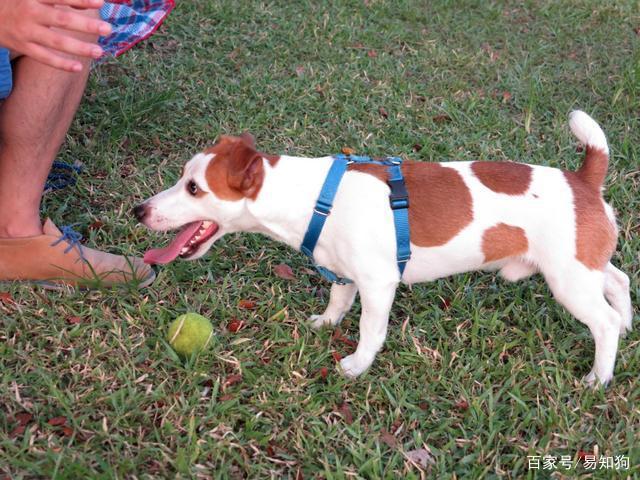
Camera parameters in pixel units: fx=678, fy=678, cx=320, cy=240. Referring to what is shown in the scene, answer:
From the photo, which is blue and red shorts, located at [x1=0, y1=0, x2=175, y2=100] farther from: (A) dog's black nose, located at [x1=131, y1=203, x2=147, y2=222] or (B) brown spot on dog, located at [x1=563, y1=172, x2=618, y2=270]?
(B) brown spot on dog, located at [x1=563, y1=172, x2=618, y2=270]

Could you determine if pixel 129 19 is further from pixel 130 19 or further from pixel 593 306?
pixel 593 306

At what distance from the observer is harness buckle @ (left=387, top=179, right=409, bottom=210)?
273 centimetres

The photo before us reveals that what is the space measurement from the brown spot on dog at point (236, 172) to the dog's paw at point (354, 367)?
810mm

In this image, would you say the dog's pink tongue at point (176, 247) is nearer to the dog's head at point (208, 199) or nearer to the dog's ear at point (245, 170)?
the dog's head at point (208, 199)

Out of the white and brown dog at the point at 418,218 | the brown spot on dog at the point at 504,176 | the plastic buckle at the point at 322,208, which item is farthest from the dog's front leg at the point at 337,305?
the brown spot on dog at the point at 504,176

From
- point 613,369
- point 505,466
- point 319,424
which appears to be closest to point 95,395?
point 319,424

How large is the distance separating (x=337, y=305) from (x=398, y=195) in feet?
2.13

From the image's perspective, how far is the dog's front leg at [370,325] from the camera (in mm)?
2758

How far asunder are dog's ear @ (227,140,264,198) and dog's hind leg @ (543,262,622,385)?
49.7 inches

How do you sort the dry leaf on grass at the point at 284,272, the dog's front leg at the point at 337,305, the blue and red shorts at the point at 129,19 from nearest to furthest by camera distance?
the dog's front leg at the point at 337,305
the dry leaf on grass at the point at 284,272
the blue and red shorts at the point at 129,19

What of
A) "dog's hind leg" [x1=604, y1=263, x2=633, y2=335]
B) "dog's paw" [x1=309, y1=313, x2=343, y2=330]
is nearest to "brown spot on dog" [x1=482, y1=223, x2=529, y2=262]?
"dog's hind leg" [x1=604, y1=263, x2=633, y2=335]

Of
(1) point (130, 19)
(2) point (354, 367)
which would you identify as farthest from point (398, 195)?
(1) point (130, 19)

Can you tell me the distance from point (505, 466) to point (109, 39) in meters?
3.01

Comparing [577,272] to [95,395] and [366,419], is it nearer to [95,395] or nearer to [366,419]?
[366,419]
